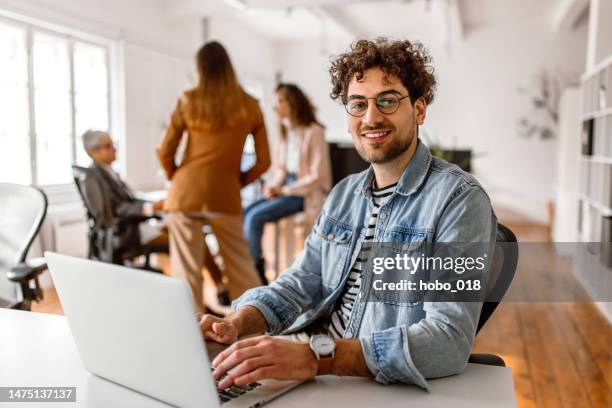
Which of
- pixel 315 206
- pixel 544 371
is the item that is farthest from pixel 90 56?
pixel 544 371

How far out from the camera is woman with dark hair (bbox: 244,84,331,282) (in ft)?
12.6

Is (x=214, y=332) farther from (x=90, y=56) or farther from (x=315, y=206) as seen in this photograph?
(x=90, y=56)

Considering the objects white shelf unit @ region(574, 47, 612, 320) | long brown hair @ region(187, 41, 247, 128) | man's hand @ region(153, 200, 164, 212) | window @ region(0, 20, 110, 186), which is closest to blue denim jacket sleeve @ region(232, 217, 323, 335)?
long brown hair @ region(187, 41, 247, 128)

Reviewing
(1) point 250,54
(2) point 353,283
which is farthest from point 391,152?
(1) point 250,54

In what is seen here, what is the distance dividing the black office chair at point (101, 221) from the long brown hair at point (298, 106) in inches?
48.4

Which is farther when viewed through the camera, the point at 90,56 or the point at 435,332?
the point at 90,56

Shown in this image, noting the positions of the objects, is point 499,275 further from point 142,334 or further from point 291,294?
point 142,334

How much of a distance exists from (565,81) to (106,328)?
28.0 feet

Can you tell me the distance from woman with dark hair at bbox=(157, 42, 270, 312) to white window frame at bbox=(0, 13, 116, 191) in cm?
216

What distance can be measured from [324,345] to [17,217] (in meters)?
1.66

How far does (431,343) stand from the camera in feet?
3.28

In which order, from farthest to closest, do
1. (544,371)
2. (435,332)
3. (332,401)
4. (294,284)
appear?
1. (544,371)
2. (294,284)
3. (435,332)
4. (332,401)

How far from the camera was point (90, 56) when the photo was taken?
5320mm

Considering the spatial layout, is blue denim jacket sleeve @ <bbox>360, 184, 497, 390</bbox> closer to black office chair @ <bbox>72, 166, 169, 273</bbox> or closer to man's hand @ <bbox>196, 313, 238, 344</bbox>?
man's hand @ <bbox>196, 313, 238, 344</bbox>
